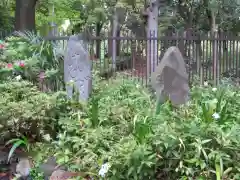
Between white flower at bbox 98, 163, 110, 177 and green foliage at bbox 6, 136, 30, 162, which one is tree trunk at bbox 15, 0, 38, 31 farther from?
white flower at bbox 98, 163, 110, 177

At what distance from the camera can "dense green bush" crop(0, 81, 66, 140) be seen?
5.12 m

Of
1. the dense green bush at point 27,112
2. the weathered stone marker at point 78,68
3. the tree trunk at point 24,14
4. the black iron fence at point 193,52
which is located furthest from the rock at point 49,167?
the tree trunk at point 24,14

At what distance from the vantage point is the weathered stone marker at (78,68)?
6.39 meters

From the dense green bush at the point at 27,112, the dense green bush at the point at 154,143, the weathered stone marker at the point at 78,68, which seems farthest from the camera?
the weathered stone marker at the point at 78,68

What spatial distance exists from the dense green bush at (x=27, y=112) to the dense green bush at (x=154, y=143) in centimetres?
33

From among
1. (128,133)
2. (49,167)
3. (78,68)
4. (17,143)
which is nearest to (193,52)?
(78,68)

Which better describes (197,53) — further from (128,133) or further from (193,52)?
(128,133)

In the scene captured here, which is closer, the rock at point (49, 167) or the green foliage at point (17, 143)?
the rock at point (49, 167)

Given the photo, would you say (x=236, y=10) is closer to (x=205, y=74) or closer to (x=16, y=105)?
(x=205, y=74)

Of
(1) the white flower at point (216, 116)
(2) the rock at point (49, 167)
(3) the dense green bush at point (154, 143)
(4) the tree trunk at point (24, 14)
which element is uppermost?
(4) the tree trunk at point (24, 14)

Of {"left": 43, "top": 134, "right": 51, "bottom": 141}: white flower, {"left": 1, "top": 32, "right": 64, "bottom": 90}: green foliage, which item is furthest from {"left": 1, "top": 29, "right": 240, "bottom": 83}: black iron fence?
{"left": 43, "top": 134, "right": 51, "bottom": 141}: white flower

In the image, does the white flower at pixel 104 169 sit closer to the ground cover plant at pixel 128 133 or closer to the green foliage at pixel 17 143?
the ground cover plant at pixel 128 133

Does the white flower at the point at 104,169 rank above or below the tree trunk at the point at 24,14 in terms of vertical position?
below

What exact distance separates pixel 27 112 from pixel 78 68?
158 cm
